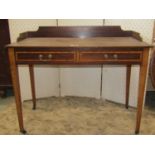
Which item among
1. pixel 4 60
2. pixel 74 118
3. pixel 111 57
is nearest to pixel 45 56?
pixel 111 57

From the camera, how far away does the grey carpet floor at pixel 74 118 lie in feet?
5.81

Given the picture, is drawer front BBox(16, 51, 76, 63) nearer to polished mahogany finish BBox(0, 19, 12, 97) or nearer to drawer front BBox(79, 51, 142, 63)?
drawer front BBox(79, 51, 142, 63)

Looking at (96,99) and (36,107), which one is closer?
(36,107)

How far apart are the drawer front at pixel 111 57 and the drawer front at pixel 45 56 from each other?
0.28ft

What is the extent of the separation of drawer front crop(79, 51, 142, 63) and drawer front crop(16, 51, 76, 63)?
87mm

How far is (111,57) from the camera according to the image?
1486 mm

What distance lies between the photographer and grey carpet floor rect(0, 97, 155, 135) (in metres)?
1.77

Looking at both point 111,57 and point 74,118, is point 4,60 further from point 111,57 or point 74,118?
point 111,57

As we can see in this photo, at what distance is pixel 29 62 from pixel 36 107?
85 cm

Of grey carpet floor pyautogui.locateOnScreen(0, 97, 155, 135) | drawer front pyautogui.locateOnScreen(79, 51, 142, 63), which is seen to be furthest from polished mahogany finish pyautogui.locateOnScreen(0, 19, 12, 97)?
drawer front pyautogui.locateOnScreen(79, 51, 142, 63)

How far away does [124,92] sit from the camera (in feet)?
7.43

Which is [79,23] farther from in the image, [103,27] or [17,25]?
[17,25]

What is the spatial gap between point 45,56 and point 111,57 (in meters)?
0.48
